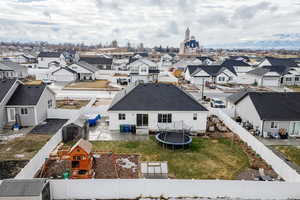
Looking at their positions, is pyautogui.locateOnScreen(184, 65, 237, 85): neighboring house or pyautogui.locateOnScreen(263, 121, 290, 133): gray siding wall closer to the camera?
pyautogui.locateOnScreen(263, 121, 290, 133): gray siding wall

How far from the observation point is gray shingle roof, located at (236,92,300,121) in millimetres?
22266

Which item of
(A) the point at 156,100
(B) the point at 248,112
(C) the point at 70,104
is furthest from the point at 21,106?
(B) the point at 248,112

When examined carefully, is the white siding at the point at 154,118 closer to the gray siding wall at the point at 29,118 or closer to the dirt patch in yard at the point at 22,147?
the dirt patch in yard at the point at 22,147

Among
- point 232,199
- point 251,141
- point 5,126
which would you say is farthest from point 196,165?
point 5,126

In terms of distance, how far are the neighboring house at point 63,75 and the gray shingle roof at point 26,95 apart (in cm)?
2794

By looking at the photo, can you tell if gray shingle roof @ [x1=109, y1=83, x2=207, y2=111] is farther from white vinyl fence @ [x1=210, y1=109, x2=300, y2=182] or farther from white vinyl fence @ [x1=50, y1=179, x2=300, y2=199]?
Result: white vinyl fence @ [x1=50, y1=179, x2=300, y2=199]

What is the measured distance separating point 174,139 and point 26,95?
1598 cm

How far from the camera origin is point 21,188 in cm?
1114

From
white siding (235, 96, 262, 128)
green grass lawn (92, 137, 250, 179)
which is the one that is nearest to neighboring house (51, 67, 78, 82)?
green grass lawn (92, 137, 250, 179)

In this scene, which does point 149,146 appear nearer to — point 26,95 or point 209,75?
point 26,95

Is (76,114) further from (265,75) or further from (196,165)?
(265,75)

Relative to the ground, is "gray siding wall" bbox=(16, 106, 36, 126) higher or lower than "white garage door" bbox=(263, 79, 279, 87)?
lower

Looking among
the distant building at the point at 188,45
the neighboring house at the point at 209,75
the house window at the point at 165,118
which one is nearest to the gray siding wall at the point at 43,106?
the house window at the point at 165,118

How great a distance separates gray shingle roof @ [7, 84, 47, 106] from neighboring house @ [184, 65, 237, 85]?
1406 inches
